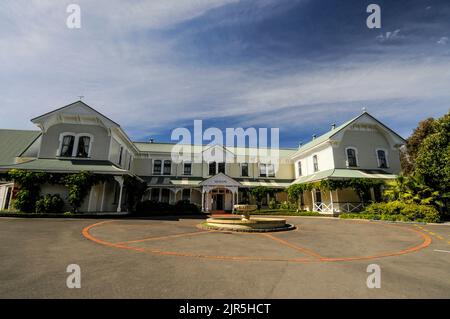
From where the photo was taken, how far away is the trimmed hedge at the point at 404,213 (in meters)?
15.0

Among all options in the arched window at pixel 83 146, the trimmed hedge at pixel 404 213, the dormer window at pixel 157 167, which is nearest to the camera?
the trimmed hedge at pixel 404 213

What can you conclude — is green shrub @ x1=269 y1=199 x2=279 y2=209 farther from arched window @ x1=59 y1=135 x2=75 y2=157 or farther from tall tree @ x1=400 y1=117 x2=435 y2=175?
arched window @ x1=59 y1=135 x2=75 y2=157

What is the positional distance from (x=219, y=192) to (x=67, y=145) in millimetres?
16280

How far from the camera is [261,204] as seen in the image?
2719 cm

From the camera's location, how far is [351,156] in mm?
23531

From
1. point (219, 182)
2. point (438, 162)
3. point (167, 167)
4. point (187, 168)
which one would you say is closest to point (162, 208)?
point (219, 182)

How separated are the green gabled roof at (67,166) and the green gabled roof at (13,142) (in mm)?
5175

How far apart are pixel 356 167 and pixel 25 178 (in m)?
29.4

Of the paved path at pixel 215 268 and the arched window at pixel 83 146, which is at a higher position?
the arched window at pixel 83 146

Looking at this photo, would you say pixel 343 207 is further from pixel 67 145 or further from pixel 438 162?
pixel 67 145

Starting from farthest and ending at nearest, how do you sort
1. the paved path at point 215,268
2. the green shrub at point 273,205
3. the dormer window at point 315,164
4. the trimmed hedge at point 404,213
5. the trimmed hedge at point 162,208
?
1. the green shrub at point 273,205
2. the dormer window at point 315,164
3. the trimmed hedge at point 162,208
4. the trimmed hedge at point 404,213
5. the paved path at point 215,268

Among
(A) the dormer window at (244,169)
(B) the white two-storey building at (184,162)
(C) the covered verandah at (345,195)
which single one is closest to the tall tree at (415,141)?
(B) the white two-storey building at (184,162)

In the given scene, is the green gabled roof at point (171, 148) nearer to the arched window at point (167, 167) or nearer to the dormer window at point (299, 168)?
the arched window at point (167, 167)
